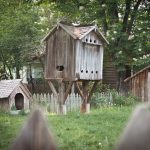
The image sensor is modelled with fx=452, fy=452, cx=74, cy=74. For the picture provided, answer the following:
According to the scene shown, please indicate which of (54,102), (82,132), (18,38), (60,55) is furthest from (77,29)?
(18,38)

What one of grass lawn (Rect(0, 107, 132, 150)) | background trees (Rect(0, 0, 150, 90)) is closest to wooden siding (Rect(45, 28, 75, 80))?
grass lawn (Rect(0, 107, 132, 150))

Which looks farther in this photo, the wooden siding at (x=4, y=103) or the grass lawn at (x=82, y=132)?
the wooden siding at (x=4, y=103)

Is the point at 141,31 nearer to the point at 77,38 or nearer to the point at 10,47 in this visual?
the point at 10,47

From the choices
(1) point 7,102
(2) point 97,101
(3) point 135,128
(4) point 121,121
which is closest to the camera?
(3) point 135,128

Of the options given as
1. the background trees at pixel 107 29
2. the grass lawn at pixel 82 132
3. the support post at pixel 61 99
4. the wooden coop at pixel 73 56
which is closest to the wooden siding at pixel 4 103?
the wooden coop at pixel 73 56

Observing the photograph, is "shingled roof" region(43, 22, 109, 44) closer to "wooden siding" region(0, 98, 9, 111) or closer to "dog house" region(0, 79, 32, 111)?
"dog house" region(0, 79, 32, 111)

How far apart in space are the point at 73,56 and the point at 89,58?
38.8 inches

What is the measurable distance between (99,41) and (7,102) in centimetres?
502

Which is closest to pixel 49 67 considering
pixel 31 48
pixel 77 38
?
pixel 77 38

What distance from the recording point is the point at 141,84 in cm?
2445

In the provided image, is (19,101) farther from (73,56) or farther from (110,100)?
(73,56)

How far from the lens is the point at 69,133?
10.8m

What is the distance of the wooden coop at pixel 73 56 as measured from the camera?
52.1 ft

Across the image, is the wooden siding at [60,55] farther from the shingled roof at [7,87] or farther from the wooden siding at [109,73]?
the wooden siding at [109,73]
